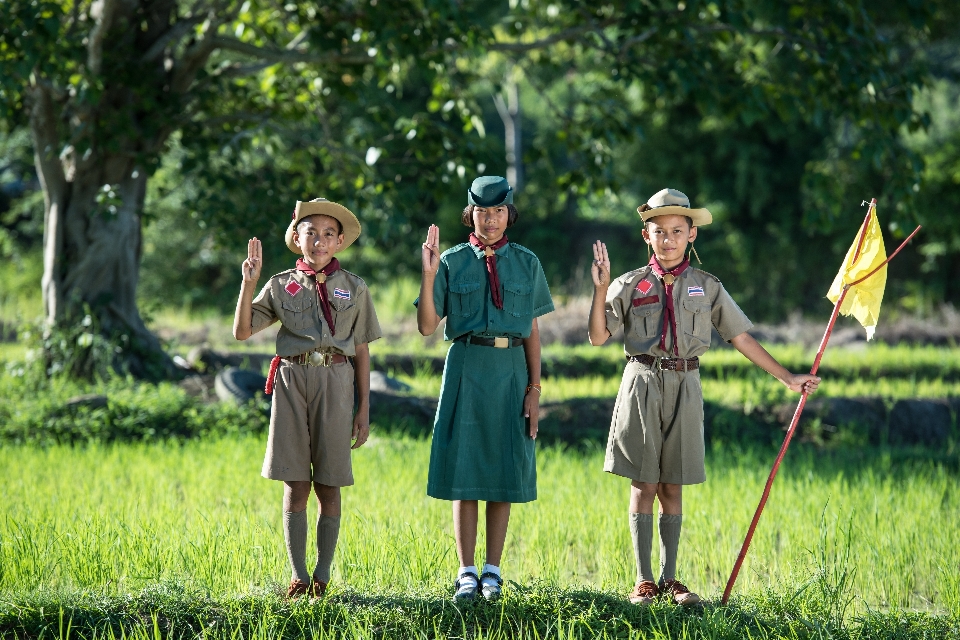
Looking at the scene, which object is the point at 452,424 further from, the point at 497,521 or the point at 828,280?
the point at 828,280

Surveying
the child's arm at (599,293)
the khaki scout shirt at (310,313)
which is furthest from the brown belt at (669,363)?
the khaki scout shirt at (310,313)

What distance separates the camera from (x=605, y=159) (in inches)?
353

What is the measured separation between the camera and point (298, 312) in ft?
13.1

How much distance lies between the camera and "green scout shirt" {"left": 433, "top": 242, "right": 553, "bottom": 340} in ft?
13.2

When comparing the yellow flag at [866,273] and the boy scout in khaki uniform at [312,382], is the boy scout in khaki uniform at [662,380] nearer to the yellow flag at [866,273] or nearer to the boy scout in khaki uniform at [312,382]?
the yellow flag at [866,273]

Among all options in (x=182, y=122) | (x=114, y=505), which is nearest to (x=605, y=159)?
(x=182, y=122)

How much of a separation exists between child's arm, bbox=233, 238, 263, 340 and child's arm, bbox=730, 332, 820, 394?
176 cm

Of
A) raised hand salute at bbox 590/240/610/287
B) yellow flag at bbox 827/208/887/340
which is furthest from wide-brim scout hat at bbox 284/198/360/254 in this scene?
yellow flag at bbox 827/208/887/340

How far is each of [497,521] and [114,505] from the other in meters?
2.24

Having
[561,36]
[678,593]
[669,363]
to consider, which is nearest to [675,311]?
[669,363]

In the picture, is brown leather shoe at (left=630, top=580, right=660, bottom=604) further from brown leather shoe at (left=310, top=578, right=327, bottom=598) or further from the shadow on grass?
brown leather shoe at (left=310, top=578, right=327, bottom=598)

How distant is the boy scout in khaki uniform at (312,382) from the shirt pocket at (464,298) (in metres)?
0.34

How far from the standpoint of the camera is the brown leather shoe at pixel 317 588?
3932 mm

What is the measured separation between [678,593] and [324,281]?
1.73 m
